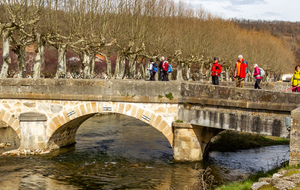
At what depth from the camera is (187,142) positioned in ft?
50.1

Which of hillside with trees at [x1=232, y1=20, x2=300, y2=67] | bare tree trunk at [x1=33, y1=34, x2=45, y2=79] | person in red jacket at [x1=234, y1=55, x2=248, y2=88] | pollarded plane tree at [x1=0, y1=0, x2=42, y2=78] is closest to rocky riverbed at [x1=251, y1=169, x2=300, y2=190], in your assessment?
person in red jacket at [x1=234, y1=55, x2=248, y2=88]

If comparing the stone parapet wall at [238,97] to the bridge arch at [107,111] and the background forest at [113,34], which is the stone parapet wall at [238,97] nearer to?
the bridge arch at [107,111]

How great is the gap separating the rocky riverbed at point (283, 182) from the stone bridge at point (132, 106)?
5.01 m

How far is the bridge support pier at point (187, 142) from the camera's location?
15250mm

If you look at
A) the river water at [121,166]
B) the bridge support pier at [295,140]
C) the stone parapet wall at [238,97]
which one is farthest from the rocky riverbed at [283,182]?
the stone parapet wall at [238,97]

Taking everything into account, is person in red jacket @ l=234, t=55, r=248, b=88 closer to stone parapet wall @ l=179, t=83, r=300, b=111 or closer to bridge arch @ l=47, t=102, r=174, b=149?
stone parapet wall @ l=179, t=83, r=300, b=111

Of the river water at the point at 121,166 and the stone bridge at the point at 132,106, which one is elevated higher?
the stone bridge at the point at 132,106

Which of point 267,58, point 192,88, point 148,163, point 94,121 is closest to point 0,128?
point 94,121

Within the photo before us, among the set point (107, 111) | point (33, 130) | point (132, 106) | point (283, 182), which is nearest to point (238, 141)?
point (132, 106)

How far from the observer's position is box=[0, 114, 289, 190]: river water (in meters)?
12.8

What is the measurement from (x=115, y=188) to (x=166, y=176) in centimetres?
202

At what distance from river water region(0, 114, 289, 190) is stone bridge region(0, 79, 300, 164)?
3.13 feet

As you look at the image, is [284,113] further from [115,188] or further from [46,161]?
[46,161]

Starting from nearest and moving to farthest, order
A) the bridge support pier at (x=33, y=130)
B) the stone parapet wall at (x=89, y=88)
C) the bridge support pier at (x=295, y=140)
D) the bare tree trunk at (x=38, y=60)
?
the bridge support pier at (x=295, y=140) < the stone parapet wall at (x=89, y=88) < the bridge support pier at (x=33, y=130) < the bare tree trunk at (x=38, y=60)
